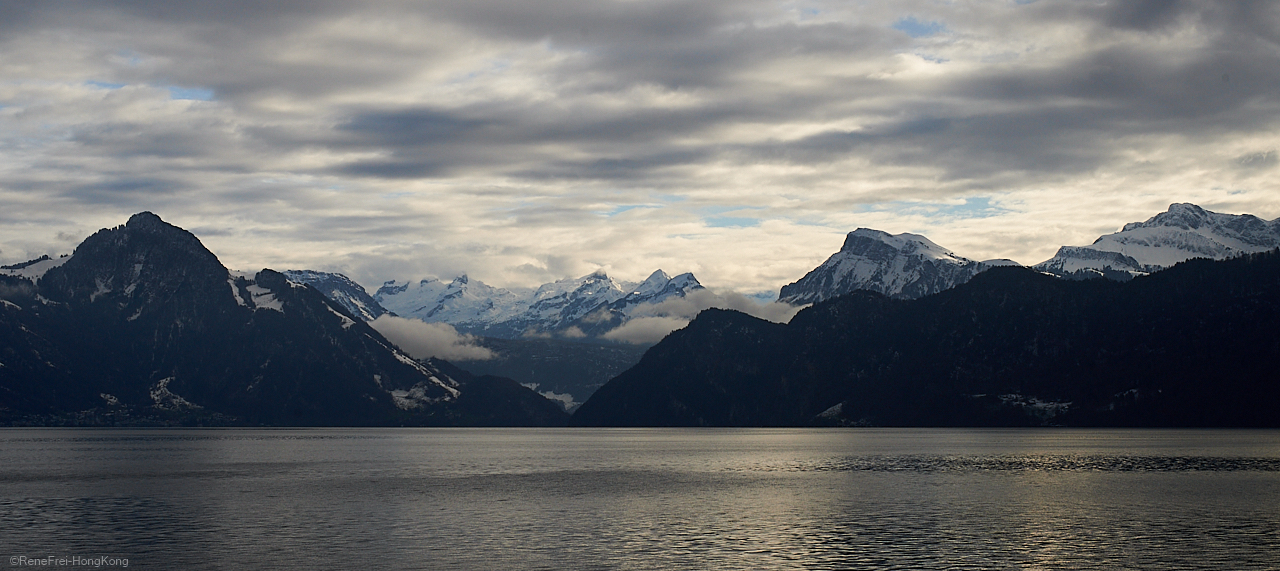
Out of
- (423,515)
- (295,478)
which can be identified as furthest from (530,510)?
(295,478)

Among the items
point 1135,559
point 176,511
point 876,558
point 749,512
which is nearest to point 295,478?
point 176,511

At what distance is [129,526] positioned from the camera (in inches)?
4702

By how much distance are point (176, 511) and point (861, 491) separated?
9229cm

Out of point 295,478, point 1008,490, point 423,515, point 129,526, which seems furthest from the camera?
point 295,478

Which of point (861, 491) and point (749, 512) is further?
point (861, 491)

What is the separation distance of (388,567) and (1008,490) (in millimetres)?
101926

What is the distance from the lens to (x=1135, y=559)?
315ft

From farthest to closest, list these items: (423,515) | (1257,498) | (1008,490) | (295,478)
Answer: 1. (295,478)
2. (1008,490)
3. (1257,498)
4. (423,515)

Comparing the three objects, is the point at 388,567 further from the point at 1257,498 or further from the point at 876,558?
the point at 1257,498

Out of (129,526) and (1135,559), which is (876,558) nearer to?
(1135,559)

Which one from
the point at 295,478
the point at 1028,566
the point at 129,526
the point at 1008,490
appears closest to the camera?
the point at 1028,566

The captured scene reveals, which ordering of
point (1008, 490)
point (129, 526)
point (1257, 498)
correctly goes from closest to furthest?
point (129, 526)
point (1257, 498)
point (1008, 490)

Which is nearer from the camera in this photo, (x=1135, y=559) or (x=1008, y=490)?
(x=1135, y=559)

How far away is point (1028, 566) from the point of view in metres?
92.9
